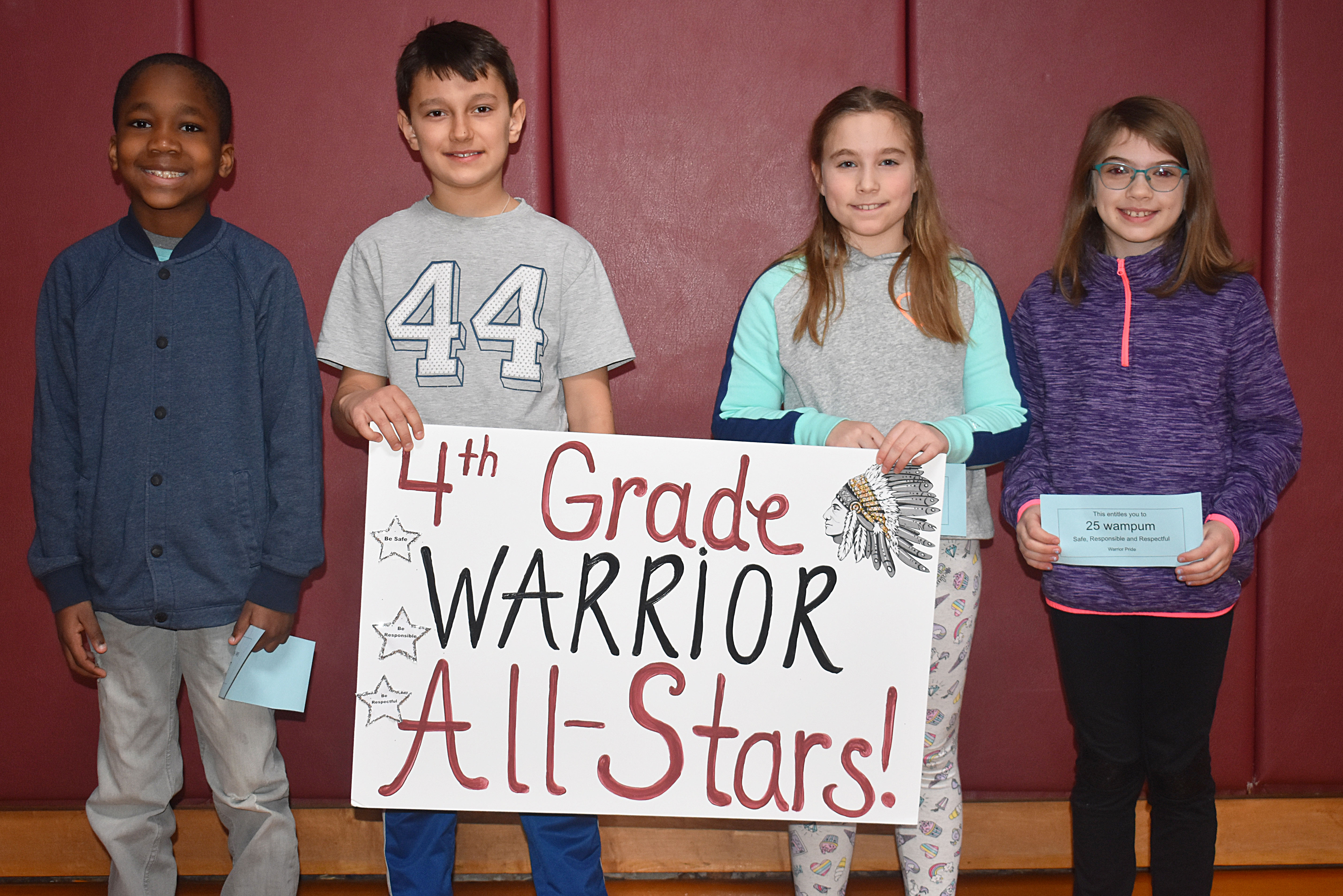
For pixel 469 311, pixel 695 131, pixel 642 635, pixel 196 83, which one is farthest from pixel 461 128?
pixel 642 635

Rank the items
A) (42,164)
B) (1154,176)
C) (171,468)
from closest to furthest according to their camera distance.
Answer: (171,468) < (1154,176) < (42,164)

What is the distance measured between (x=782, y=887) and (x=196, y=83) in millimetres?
2023

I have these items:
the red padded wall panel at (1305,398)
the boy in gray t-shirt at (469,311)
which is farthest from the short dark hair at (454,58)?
the red padded wall panel at (1305,398)

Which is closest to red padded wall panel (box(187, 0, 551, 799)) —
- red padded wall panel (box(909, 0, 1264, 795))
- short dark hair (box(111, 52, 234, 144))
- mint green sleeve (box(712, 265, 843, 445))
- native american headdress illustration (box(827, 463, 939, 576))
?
short dark hair (box(111, 52, 234, 144))

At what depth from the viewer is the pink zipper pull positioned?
1.63 metres

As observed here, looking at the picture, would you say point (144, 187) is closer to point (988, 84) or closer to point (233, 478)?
point (233, 478)

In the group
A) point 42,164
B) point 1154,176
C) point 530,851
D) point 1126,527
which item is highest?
point 42,164

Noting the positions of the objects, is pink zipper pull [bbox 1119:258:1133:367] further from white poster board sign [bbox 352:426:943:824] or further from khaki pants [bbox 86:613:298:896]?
khaki pants [bbox 86:613:298:896]

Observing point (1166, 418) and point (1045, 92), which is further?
point (1045, 92)

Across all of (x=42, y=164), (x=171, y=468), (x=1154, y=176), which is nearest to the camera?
(x=171, y=468)

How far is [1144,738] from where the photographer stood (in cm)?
165

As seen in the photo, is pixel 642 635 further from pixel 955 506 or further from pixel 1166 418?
A: pixel 1166 418

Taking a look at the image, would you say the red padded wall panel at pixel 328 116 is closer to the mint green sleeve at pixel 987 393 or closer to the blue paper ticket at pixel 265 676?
the blue paper ticket at pixel 265 676

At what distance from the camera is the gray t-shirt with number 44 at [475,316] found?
1.62 metres
